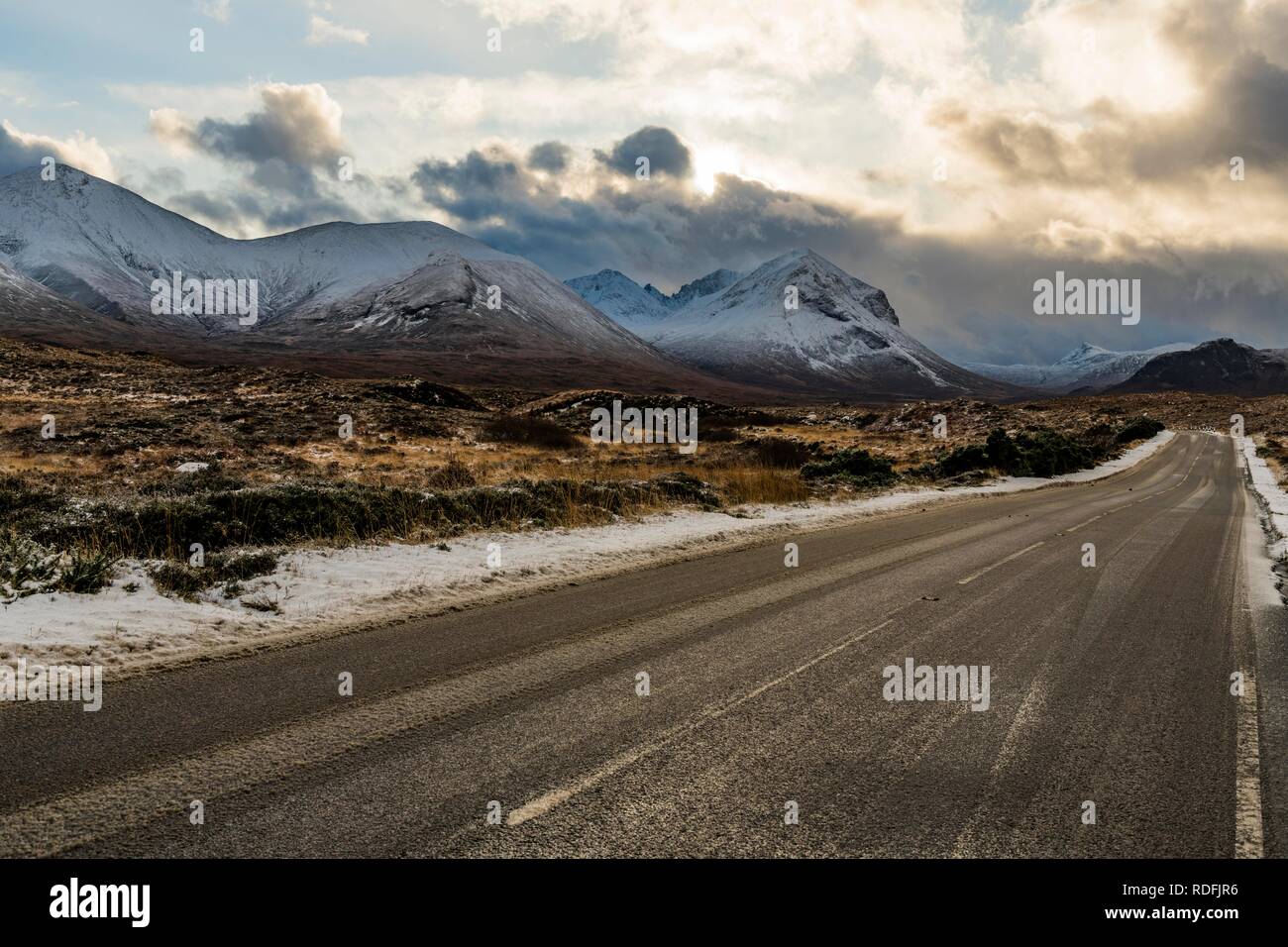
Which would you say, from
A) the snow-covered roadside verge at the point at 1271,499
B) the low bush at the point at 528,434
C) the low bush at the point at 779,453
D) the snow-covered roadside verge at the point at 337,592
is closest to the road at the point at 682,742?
the snow-covered roadside verge at the point at 337,592

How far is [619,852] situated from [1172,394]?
175 meters

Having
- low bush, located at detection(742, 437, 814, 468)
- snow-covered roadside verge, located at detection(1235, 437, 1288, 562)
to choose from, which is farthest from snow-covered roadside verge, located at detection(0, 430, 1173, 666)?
low bush, located at detection(742, 437, 814, 468)

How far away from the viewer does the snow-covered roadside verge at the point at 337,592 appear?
6.82m

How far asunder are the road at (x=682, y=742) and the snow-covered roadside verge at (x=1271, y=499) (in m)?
11.0

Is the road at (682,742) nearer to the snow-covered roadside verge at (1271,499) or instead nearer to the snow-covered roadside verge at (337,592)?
the snow-covered roadside verge at (337,592)

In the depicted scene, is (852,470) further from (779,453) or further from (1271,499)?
(1271,499)

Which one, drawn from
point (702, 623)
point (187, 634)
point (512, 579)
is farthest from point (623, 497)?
point (187, 634)

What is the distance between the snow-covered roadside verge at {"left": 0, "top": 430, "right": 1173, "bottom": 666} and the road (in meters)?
0.68

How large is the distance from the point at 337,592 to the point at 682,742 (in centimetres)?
594

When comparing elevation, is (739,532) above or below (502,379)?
below
